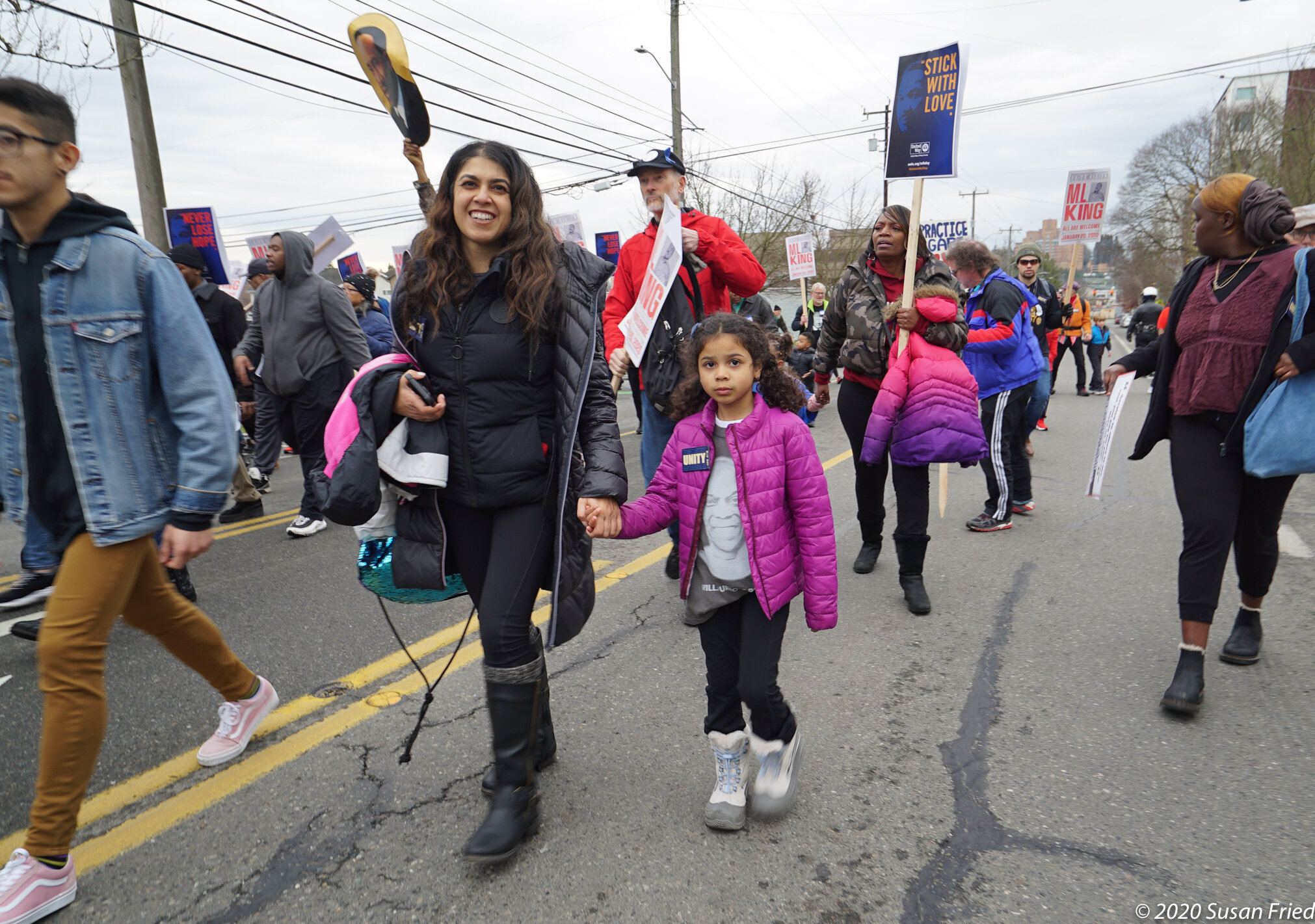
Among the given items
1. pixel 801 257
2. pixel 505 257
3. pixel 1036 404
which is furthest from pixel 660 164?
pixel 801 257

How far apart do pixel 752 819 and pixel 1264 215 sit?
278 centimetres

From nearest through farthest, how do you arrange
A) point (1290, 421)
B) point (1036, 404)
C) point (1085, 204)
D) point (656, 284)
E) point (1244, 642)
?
point (1290, 421) < point (1244, 642) < point (656, 284) < point (1036, 404) < point (1085, 204)

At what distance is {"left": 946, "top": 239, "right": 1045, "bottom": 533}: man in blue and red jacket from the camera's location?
5496mm

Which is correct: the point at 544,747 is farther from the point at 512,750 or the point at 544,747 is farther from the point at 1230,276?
the point at 1230,276

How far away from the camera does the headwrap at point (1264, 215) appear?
2906mm

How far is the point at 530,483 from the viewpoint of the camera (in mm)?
2359

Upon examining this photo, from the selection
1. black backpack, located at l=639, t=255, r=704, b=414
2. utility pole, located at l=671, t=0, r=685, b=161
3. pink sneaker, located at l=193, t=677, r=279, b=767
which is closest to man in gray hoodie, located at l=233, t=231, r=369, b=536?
black backpack, located at l=639, t=255, r=704, b=414

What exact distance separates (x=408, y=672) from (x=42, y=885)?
159 centimetres

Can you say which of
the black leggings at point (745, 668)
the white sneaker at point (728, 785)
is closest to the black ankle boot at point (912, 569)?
the black leggings at point (745, 668)

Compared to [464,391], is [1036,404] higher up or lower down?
lower down

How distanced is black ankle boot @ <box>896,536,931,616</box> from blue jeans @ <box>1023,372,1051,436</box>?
8.01 feet

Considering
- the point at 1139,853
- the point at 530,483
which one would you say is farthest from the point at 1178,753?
the point at 530,483

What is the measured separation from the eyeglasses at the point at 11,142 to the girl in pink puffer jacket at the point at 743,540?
182cm

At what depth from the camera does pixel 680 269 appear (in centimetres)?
381
